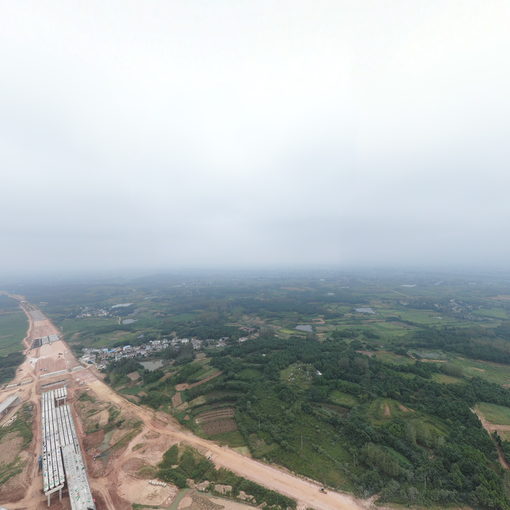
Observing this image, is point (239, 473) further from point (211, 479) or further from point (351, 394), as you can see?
point (351, 394)

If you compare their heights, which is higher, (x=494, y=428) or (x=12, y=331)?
(x=494, y=428)

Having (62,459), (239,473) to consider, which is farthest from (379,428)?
(62,459)

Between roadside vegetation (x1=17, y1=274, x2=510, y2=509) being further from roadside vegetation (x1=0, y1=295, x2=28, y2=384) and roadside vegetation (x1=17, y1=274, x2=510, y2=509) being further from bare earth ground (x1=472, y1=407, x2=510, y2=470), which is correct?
roadside vegetation (x1=0, y1=295, x2=28, y2=384)

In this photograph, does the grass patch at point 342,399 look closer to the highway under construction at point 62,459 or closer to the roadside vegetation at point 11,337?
the highway under construction at point 62,459

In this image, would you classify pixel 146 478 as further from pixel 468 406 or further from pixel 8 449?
pixel 468 406

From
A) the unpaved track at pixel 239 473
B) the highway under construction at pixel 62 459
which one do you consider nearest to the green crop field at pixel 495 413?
the unpaved track at pixel 239 473

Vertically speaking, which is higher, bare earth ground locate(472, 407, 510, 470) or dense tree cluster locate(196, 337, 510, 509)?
dense tree cluster locate(196, 337, 510, 509)

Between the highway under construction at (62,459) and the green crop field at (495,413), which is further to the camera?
the green crop field at (495,413)

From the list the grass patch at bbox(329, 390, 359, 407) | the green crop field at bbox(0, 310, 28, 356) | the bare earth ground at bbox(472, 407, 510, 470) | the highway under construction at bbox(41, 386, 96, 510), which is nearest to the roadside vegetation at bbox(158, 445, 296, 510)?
the highway under construction at bbox(41, 386, 96, 510)

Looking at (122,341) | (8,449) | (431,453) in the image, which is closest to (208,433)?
(8,449)
